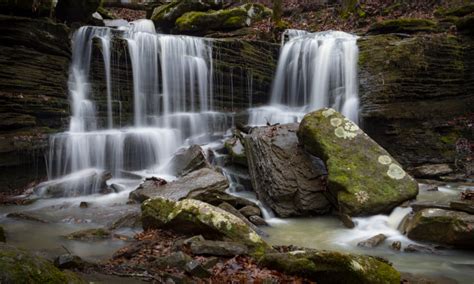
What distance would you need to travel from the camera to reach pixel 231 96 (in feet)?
54.4

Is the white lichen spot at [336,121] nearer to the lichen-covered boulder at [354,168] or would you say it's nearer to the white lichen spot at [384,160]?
the lichen-covered boulder at [354,168]

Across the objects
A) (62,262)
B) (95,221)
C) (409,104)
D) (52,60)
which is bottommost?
(95,221)

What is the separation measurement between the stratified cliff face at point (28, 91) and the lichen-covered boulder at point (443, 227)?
9597 millimetres

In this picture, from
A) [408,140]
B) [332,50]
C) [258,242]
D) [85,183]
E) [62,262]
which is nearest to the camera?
[62,262]

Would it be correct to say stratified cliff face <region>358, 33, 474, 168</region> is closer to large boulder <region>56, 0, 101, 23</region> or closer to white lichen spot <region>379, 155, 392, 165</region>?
white lichen spot <region>379, 155, 392, 165</region>

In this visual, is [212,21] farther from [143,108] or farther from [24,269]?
[24,269]

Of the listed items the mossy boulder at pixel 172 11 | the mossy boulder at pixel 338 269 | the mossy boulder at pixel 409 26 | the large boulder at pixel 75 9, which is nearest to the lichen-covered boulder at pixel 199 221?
the mossy boulder at pixel 338 269

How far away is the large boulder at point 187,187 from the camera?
28.2 ft

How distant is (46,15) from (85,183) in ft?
18.6

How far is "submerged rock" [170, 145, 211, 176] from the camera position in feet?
37.8

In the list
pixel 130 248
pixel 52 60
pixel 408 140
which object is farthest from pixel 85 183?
pixel 408 140

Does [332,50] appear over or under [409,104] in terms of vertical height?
over

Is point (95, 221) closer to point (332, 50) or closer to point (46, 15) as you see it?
point (46, 15)

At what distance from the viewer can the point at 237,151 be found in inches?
463
